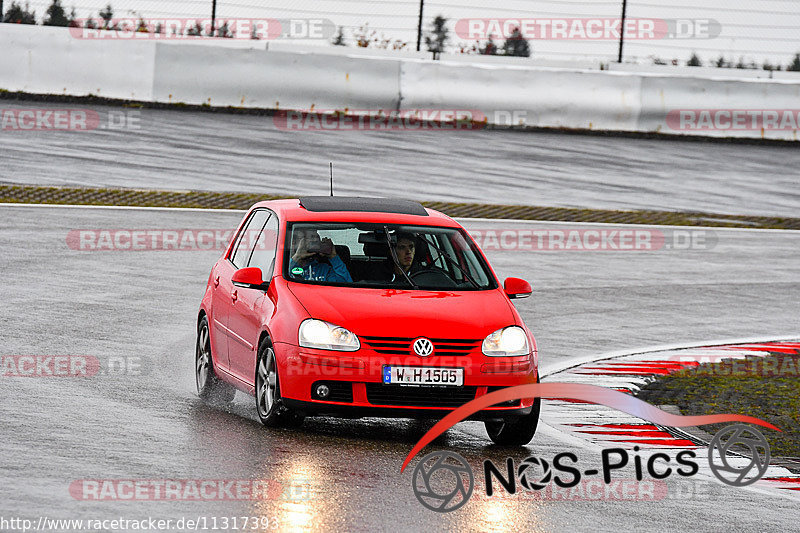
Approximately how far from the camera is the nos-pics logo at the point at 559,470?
7820 millimetres

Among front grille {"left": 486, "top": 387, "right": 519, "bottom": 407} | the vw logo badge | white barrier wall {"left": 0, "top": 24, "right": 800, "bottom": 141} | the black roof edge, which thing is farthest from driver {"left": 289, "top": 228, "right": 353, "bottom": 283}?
white barrier wall {"left": 0, "top": 24, "right": 800, "bottom": 141}

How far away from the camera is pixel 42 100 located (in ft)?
86.7

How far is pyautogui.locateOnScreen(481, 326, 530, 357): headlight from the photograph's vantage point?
9.09m

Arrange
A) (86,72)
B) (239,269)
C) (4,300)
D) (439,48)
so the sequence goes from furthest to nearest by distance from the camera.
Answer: (439,48) → (86,72) → (4,300) → (239,269)

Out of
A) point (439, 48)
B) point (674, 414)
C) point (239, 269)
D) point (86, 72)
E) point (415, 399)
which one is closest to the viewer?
point (415, 399)

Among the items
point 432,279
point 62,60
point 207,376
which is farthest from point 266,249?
point 62,60

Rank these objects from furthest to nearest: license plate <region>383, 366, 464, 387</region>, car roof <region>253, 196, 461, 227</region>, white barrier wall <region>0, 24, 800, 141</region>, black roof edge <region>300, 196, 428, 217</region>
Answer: white barrier wall <region>0, 24, 800, 141</region>
black roof edge <region>300, 196, 428, 217</region>
car roof <region>253, 196, 461, 227</region>
license plate <region>383, 366, 464, 387</region>

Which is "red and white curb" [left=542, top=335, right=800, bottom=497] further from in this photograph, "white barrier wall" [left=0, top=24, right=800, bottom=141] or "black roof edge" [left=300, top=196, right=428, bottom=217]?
"white barrier wall" [left=0, top=24, right=800, bottom=141]

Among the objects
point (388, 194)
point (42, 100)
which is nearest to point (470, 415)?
point (388, 194)

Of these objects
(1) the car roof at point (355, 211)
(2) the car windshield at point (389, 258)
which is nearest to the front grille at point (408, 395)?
(2) the car windshield at point (389, 258)

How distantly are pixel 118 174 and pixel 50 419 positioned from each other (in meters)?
14.0

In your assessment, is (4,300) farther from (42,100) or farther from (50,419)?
(42,100)

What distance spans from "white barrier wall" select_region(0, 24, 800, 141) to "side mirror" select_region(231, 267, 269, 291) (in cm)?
1707

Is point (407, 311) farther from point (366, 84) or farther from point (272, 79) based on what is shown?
point (366, 84)
